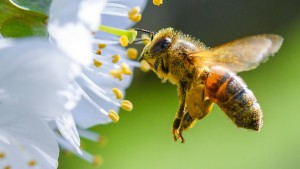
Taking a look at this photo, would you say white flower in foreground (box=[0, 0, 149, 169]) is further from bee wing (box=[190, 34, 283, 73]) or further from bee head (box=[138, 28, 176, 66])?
bee wing (box=[190, 34, 283, 73])

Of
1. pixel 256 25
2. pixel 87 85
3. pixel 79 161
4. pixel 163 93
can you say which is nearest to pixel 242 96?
pixel 87 85

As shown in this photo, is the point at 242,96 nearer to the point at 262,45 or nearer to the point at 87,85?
the point at 262,45

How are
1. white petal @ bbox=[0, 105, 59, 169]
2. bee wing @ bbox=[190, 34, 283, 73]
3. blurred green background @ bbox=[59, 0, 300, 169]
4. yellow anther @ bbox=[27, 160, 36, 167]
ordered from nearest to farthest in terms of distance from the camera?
white petal @ bbox=[0, 105, 59, 169]
yellow anther @ bbox=[27, 160, 36, 167]
bee wing @ bbox=[190, 34, 283, 73]
blurred green background @ bbox=[59, 0, 300, 169]

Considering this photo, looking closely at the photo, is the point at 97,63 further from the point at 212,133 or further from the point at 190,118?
the point at 212,133

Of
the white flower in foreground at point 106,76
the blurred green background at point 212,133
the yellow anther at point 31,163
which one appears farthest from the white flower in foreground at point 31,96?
the blurred green background at point 212,133

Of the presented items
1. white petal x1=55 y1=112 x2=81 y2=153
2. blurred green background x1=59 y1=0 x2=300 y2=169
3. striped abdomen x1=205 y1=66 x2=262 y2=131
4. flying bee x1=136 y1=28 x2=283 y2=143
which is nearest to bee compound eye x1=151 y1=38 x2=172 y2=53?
flying bee x1=136 y1=28 x2=283 y2=143

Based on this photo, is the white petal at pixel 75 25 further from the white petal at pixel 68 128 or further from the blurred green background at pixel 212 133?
the blurred green background at pixel 212 133

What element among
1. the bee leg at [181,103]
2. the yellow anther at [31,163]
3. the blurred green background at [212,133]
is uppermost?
the bee leg at [181,103]
